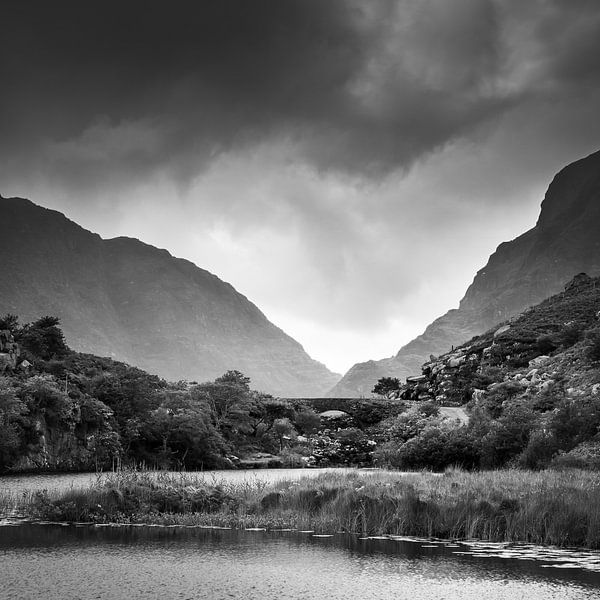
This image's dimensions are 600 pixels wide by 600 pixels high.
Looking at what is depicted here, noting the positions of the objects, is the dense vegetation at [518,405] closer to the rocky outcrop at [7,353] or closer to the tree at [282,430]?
the tree at [282,430]

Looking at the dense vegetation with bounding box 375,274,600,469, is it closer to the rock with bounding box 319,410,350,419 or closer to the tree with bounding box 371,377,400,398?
the rock with bounding box 319,410,350,419

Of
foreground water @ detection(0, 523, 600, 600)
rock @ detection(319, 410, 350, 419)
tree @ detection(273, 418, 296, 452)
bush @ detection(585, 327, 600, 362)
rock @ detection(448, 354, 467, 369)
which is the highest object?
rock @ detection(448, 354, 467, 369)

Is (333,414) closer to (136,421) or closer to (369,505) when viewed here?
(136,421)

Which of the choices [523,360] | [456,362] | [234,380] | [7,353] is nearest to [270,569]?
[7,353]

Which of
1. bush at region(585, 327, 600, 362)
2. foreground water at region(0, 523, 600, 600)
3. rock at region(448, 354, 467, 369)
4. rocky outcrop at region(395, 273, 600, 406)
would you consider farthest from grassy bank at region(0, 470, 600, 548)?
rock at region(448, 354, 467, 369)

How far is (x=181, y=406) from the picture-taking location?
66688 mm

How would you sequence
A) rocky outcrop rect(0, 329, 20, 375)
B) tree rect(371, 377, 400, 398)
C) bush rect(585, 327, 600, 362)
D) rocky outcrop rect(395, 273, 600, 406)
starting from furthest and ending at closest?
1. tree rect(371, 377, 400, 398)
2. rocky outcrop rect(0, 329, 20, 375)
3. rocky outcrop rect(395, 273, 600, 406)
4. bush rect(585, 327, 600, 362)

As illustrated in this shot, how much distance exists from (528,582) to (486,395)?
51.0 metres

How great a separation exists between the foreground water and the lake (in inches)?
1.1

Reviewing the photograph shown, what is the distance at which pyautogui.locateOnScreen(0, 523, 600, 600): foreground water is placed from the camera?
13.2 meters

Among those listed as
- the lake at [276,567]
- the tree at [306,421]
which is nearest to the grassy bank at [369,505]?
the lake at [276,567]

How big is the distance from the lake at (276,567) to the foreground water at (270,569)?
0.03 metres

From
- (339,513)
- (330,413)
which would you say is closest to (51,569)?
(339,513)

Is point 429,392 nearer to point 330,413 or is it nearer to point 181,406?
point 330,413
